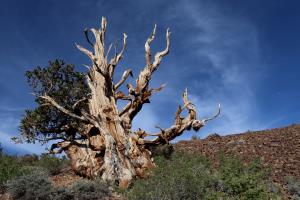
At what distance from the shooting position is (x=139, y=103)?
1994cm

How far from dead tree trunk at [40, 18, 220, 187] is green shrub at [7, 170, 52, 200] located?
9.45 ft

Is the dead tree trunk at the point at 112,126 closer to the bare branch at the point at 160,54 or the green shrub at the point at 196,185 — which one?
the bare branch at the point at 160,54

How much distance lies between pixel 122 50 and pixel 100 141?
4273mm

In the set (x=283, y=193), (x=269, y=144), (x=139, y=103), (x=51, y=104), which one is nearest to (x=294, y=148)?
(x=269, y=144)

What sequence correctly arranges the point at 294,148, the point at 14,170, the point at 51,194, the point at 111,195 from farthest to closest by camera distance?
1. the point at 294,148
2. the point at 14,170
3. the point at 111,195
4. the point at 51,194

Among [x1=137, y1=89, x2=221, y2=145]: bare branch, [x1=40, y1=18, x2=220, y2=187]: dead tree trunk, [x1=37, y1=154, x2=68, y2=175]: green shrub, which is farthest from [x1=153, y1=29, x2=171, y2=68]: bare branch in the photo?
[x1=37, y1=154, x2=68, y2=175]: green shrub

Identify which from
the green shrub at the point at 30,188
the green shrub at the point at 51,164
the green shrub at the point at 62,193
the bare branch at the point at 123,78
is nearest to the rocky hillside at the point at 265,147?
the bare branch at the point at 123,78

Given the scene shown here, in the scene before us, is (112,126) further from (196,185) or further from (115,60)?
(196,185)

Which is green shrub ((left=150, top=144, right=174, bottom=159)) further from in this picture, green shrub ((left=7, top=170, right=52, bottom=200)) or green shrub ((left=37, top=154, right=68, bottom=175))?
green shrub ((left=7, top=170, right=52, bottom=200))

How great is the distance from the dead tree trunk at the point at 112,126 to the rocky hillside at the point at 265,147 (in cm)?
287

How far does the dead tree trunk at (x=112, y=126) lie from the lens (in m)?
17.8

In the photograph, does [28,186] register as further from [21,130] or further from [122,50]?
[122,50]

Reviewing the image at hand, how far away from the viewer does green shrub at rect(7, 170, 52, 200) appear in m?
14.4

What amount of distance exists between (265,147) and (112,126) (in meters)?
7.31
